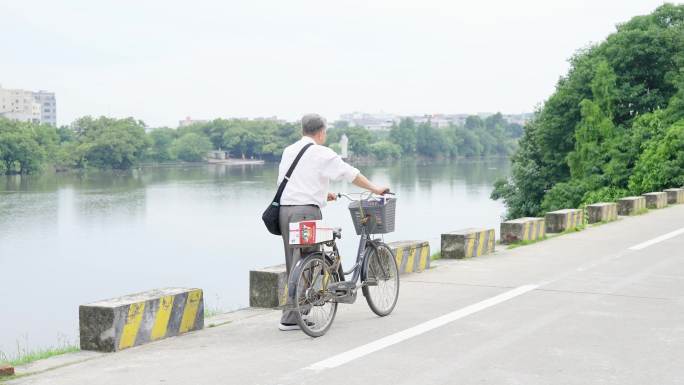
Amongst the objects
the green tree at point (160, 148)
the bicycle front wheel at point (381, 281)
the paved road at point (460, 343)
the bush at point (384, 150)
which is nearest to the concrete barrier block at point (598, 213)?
the paved road at point (460, 343)

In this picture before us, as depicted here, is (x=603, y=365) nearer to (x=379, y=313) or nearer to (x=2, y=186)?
(x=379, y=313)

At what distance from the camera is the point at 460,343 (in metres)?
6.11

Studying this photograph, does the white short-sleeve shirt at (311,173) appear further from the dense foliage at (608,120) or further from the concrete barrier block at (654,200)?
the dense foliage at (608,120)

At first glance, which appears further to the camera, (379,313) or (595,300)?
(595,300)

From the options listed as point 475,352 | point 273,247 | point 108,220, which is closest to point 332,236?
point 475,352

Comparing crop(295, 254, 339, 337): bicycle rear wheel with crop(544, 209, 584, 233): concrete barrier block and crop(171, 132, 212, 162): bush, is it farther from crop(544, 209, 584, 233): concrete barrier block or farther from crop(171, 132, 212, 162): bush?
crop(171, 132, 212, 162): bush

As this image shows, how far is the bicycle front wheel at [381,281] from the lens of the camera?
7.03 m

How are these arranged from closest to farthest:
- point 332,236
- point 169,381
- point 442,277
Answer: point 169,381 → point 332,236 → point 442,277

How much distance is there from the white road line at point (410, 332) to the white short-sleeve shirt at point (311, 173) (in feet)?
3.97

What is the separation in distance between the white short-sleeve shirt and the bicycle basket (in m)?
0.37

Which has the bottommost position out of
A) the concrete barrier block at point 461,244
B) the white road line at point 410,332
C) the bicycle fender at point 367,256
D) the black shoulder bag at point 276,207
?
the white road line at point 410,332

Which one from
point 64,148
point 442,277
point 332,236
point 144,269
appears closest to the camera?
point 332,236

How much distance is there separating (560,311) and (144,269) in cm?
3085

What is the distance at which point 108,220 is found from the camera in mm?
54406
